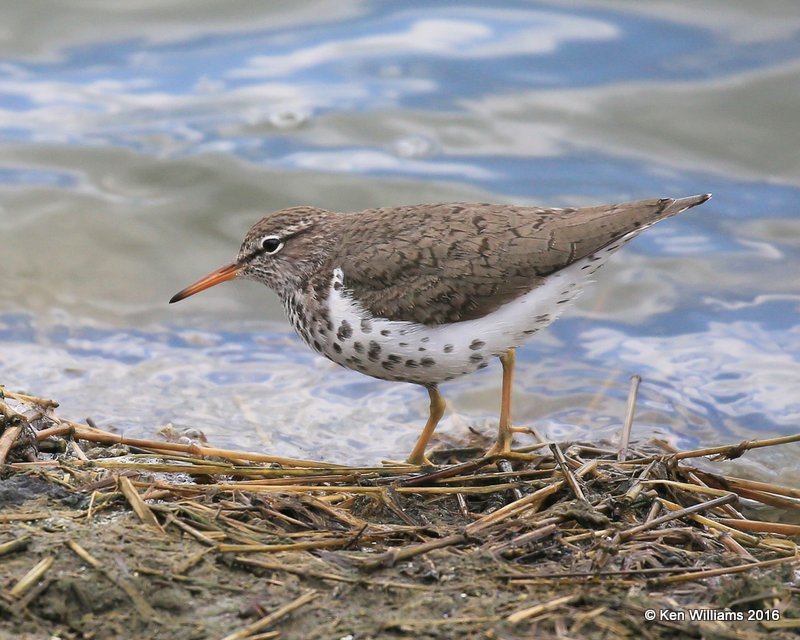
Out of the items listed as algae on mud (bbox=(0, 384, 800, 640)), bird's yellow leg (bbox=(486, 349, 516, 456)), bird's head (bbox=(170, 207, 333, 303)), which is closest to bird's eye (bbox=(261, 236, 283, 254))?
bird's head (bbox=(170, 207, 333, 303))

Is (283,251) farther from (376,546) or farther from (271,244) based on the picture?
(376,546)

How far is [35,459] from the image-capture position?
5.11 meters

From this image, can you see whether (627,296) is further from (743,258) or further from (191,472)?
(191,472)

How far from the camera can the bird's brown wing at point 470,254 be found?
5.61 meters

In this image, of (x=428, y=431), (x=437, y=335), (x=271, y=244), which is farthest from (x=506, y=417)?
(x=271, y=244)

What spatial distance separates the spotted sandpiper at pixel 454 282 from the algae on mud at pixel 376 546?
2.12 feet

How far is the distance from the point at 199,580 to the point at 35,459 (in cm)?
160

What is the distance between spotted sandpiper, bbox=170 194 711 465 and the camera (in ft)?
18.4

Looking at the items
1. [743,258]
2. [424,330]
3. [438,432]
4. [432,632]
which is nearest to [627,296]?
[743,258]

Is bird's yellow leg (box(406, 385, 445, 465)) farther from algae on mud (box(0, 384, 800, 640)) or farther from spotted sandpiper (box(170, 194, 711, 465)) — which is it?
algae on mud (box(0, 384, 800, 640))

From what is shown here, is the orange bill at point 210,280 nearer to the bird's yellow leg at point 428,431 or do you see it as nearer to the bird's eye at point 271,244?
the bird's eye at point 271,244

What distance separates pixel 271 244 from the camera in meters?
6.52

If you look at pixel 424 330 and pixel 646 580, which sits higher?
pixel 424 330

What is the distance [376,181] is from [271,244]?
4.73 meters
